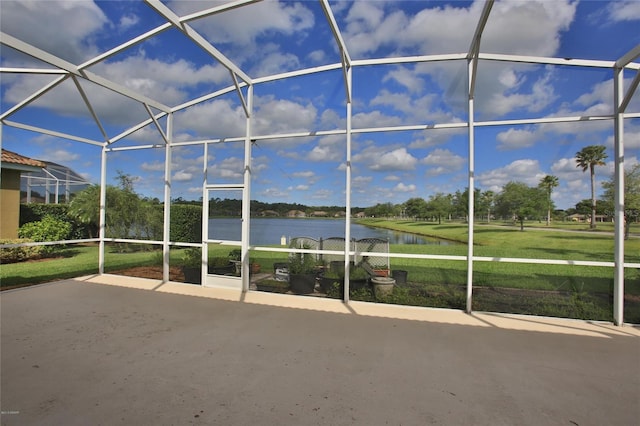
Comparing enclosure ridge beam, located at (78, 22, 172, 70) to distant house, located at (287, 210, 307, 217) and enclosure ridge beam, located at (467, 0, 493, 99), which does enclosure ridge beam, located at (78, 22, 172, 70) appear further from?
enclosure ridge beam, located at (467, 0, 493, 99)

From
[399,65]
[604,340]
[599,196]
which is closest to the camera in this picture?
[604,340]

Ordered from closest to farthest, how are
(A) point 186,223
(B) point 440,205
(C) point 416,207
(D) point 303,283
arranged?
(B) point 440,205
(C) point 416,207
(D) point 303,283
(A) point 186,223

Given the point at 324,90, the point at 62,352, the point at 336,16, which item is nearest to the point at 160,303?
the point at 62,352

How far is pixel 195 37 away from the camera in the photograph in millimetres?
3918

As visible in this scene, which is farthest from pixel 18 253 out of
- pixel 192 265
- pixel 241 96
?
pixel 241 96

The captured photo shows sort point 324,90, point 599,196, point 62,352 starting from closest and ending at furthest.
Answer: point 62,352 → point 599,196 → point 324,90

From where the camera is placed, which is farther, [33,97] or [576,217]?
[33,97]

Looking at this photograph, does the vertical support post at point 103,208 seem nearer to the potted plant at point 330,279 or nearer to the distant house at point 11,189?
the distant house at point 11,189

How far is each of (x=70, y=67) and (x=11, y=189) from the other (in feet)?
17.6

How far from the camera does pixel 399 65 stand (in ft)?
14.9

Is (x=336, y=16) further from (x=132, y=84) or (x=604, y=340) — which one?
(x=604, y=340)

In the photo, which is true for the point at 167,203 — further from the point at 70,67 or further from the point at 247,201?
the point at 70,67

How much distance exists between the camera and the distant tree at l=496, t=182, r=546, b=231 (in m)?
4.29

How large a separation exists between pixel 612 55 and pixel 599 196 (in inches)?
67.9
